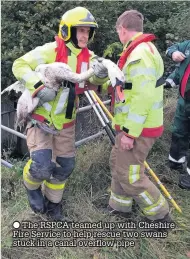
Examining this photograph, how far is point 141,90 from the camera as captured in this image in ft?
10.9

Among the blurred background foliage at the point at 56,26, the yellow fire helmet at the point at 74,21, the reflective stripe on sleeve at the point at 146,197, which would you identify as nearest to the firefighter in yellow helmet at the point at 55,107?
the yellow fire helmet at the point at 74,21

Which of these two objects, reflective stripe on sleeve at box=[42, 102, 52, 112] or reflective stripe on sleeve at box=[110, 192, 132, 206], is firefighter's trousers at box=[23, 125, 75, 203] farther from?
reflective stripe on sleeve at box=[110, 192, 132, 206]

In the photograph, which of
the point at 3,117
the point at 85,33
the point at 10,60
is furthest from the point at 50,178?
the point at 10,60

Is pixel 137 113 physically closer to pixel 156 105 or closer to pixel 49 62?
pixel 156 105

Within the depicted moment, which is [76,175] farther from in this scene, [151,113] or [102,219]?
[151,113]

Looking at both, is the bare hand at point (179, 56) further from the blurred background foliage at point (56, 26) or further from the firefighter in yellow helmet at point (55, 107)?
the blurred background foliage at point (56, 26)

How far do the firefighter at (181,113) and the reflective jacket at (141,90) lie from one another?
977mm

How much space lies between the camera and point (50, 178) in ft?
12.8

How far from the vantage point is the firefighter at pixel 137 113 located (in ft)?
10.9

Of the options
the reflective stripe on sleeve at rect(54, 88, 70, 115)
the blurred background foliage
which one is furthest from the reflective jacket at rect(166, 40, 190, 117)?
the blurred background foliage

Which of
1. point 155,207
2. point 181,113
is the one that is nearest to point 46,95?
point 155,207

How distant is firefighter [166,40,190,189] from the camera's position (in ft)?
14.4

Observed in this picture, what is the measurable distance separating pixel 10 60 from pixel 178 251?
175 inches

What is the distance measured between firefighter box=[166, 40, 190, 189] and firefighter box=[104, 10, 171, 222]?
36.1 inches
